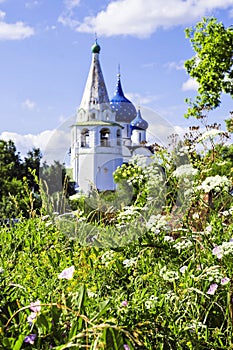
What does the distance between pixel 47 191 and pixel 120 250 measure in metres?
1.14

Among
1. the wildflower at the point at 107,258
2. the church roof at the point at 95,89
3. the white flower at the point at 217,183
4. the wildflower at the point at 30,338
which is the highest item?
the church roof at the point at 95,89

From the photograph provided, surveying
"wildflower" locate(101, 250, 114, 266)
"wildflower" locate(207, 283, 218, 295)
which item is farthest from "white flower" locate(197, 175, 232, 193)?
"wildflower" locate(207, 283, 218, 295)

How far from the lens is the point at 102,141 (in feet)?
13.3

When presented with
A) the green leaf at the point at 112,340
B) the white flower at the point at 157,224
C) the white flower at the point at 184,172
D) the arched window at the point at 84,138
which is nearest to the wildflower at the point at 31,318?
the green leaf at the point at 112,340

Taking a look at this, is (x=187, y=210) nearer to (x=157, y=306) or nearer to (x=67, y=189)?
(x=67, y=189)

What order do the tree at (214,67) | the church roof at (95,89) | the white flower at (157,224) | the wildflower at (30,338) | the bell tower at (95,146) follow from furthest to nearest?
the tree at (214,67), the church roof at (95,89), the bell tower at (95,146), the white flower at (157,224), the wildflower at (30,338)

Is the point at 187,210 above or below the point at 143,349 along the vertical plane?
above

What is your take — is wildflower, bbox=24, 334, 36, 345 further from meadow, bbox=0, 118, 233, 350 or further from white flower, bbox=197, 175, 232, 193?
white flower, bbox=197, 175, 232, 193

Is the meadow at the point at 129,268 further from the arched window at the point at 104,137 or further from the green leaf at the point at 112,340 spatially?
the arched window at the point at 104,137

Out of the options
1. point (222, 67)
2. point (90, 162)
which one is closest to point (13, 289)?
point (90, 162)

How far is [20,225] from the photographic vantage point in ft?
15.1

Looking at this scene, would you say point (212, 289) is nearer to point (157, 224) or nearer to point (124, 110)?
point (157, 224)

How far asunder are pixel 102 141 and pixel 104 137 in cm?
6

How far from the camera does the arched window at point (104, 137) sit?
4.06 meters
